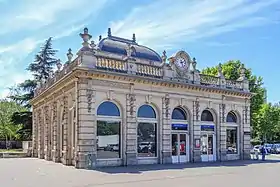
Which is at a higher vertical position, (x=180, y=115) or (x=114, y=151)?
(x=180, y=115)

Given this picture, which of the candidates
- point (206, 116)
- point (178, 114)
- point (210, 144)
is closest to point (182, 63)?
point (178, 114)

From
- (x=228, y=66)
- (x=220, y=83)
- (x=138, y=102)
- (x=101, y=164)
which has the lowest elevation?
(x=101, y=164)

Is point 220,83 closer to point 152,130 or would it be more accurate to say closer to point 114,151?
point 152,130

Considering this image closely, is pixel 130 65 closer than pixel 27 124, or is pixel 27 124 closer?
pixel 130 65

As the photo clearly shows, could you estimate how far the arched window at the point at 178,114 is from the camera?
88.6 feet

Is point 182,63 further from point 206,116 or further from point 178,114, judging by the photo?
point 206,116

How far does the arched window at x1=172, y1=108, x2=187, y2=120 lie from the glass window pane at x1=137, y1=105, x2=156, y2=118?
1.92 meters

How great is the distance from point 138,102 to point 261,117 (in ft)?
135

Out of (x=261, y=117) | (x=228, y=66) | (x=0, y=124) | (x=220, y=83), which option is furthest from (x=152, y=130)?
(x=0, y=124)

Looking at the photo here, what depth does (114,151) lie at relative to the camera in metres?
23.4

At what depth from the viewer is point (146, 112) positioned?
25344mm

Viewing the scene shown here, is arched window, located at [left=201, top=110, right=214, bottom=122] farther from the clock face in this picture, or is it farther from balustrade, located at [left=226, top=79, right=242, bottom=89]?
the clock face

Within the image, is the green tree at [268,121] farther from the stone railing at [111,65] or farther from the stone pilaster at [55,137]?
the stone railing at [111,65]

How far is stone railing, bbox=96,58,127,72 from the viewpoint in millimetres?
23166
